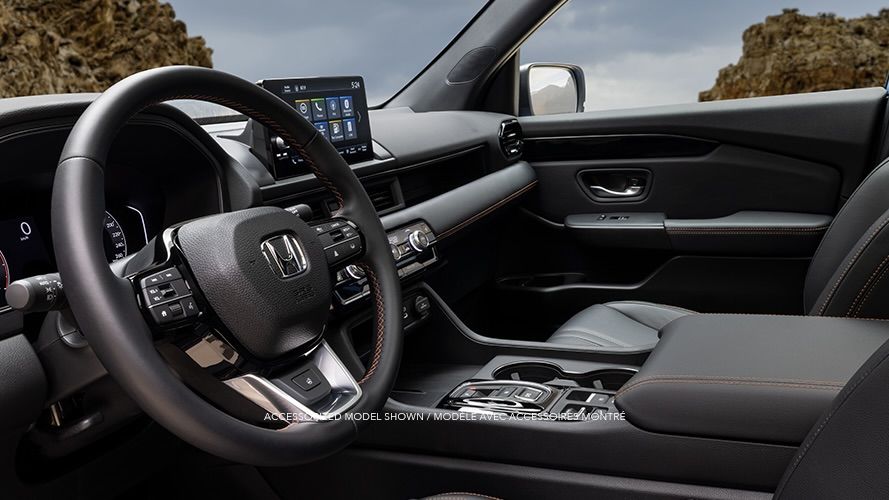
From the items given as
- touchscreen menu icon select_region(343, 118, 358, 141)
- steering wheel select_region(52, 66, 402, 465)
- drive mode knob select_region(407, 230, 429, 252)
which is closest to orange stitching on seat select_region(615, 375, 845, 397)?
steering wheel select_region(52, 66, 402, 465)

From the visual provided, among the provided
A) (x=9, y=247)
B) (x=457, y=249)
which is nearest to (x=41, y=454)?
(x=9, y=247)

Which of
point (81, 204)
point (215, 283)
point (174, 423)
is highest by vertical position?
→ point (81, 204)

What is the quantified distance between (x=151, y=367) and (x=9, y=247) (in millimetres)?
421

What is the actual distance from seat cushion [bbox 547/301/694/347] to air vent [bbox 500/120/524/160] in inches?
25.1

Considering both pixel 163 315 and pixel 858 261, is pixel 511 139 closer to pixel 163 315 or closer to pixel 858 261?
pixel 858 261

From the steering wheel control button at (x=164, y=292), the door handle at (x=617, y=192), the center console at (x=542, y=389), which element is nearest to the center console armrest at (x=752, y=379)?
the center console at (x=542, y=389)

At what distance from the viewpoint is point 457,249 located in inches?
84.1

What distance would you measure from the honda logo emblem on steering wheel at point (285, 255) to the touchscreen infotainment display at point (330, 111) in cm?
43

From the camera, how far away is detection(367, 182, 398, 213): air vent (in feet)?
5.63

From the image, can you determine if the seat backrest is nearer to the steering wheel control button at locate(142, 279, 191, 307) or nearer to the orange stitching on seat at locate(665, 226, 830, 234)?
the orange stitching on seat at locate(665, 226, 830, 234)

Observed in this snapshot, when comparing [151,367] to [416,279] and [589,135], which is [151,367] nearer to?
[416,279]

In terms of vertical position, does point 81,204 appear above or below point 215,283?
above

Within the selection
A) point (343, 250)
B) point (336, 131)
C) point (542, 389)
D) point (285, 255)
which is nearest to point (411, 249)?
point (336, 131)

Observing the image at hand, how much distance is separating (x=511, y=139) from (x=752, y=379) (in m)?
1.48
